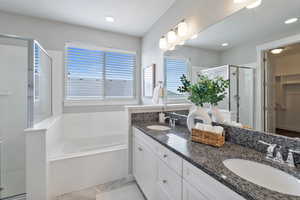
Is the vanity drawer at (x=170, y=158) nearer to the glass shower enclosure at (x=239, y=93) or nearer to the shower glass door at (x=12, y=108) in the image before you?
the glass shower enclosure at (x=239, y=93)

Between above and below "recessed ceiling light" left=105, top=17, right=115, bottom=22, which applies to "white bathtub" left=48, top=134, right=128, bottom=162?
below

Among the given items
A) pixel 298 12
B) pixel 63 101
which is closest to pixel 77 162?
pixel 63 101

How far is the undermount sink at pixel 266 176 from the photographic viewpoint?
64 centimetres

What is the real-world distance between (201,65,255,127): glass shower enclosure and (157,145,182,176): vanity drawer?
625 millimetres

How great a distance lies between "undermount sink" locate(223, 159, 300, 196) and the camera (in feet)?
2.11

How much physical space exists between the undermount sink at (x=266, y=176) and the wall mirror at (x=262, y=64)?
0.95 ft

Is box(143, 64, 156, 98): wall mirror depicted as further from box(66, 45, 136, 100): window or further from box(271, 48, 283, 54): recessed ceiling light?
box(271, 48, 283, 54): recessed ceiling light

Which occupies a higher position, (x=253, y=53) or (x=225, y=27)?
Result: (x=225, y=27)

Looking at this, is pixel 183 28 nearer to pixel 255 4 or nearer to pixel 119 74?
pixel 255 4

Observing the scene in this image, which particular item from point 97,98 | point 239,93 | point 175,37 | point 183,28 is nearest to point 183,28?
point 183,28

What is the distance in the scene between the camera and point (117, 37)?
10.1 ft

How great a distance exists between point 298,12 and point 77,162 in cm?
235

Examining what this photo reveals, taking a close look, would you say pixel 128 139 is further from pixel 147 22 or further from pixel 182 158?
pixel 147 22

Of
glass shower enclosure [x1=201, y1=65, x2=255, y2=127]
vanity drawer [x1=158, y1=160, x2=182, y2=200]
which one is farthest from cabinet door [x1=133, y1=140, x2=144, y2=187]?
glass shower enclosure [x1=201, y1=65, x2=255, y2=127]
